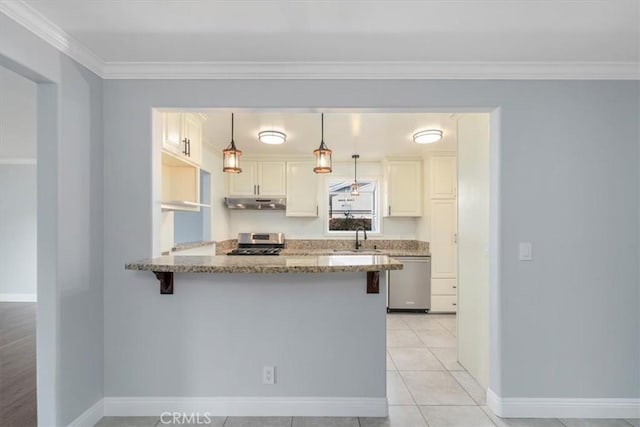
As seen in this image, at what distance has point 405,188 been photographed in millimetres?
5047

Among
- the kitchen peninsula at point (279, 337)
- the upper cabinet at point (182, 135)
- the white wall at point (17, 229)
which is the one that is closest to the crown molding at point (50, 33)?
the upper cabinet at point (182, 135)

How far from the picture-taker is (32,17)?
→ 1646 millimetres

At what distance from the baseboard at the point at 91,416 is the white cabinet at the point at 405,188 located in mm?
4053

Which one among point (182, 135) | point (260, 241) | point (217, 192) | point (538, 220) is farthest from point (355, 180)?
point (538, 220)

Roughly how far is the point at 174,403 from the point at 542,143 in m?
3.02

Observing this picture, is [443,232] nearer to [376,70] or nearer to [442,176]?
[442,176]

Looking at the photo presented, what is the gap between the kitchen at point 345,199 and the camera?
4.07 meters

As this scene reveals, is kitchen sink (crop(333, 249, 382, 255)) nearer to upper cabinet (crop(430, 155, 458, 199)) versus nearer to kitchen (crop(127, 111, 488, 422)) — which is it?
kitchen (crop(127, 111, 488, 422))

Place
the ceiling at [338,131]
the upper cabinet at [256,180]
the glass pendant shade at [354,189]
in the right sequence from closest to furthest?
the ceiling at [338,131] → the glass pendant shade at [354,189] → the upper cabinet at [256,180]

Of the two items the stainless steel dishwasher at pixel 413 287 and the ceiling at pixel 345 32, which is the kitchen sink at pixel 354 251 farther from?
the ceiling at pixel 345 32

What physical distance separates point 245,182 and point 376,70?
3.34 metres

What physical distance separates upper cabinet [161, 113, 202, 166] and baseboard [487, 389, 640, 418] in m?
2.99

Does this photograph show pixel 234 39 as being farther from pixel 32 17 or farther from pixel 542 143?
pixel 542 143

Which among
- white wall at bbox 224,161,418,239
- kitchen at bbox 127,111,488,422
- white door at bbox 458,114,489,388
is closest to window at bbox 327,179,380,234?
kitchen at bbox 127,111,488,422
